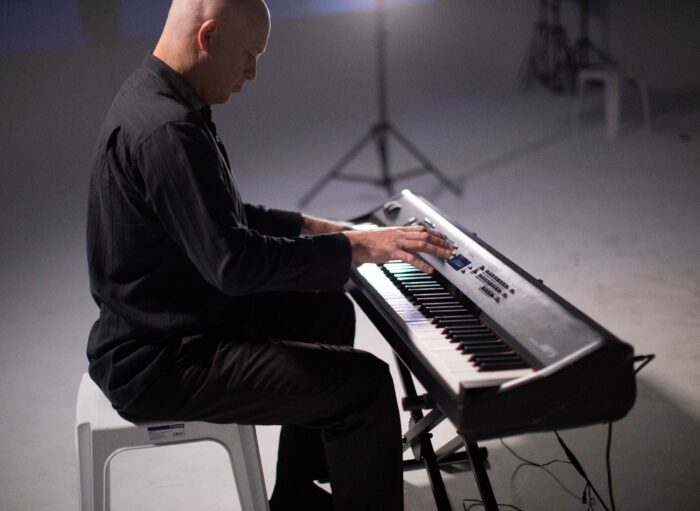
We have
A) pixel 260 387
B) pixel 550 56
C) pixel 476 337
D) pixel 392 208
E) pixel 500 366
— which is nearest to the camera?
pixel 500 366

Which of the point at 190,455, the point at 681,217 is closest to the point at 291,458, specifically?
the point at 190,455

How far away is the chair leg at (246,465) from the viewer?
6.24 ft

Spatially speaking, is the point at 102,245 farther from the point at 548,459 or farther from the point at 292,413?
the point at 548,459

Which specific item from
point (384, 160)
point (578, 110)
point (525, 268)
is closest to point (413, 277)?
point (525, 268)

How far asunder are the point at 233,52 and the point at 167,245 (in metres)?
0.41

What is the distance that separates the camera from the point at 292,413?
1.79 meters

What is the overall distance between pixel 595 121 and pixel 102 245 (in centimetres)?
534

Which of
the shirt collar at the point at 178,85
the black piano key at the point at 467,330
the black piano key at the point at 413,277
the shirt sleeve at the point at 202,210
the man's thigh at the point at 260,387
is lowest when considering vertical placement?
the man's thigh at the point at 260,387

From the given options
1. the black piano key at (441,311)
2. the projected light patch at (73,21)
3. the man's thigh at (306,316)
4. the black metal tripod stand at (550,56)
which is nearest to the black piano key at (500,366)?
the black piano key at (441,311)

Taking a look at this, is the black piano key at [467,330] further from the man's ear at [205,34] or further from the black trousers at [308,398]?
the man's ear at [205,34]

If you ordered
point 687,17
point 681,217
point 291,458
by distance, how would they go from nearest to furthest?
point 291,458 < point 681,217 < point 687,17

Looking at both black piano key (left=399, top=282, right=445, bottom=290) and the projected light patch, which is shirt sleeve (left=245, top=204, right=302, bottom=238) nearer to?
black piano key (left=399, top=282, right=445, bottom=290)

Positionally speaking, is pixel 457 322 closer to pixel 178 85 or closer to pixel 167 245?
pixel 167 245

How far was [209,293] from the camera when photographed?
184 centimetres
